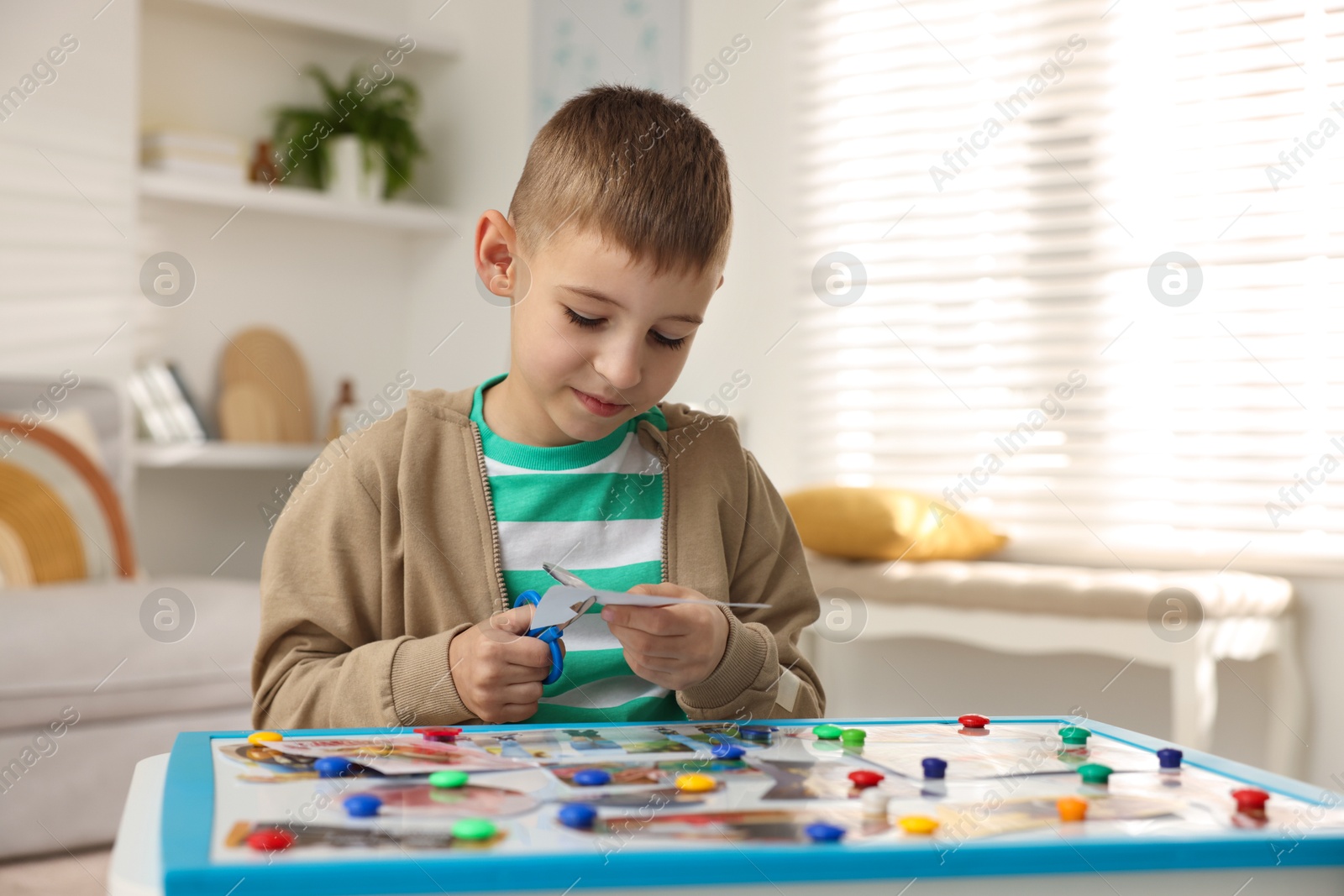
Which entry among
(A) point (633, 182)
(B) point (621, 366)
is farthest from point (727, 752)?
(A) point (633, 182)

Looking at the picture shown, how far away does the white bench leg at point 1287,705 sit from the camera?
2100mm

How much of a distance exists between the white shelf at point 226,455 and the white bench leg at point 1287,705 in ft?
7.58

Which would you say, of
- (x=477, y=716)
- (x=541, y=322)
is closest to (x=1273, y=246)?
(x=541, y=322)

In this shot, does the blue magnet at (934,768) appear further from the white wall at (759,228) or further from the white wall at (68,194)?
the white wall at (68,194)

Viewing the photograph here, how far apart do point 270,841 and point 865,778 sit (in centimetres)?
28

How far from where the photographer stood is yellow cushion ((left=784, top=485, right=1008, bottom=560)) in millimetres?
2436

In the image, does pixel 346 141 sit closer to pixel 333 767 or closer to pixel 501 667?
pixel 501 667

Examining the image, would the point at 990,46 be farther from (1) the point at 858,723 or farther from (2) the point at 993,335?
(1) the point at 858,723

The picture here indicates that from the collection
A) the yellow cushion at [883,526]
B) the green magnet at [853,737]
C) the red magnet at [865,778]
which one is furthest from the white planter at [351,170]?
the red magnet at [865,778]

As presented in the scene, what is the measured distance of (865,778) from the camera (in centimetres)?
60

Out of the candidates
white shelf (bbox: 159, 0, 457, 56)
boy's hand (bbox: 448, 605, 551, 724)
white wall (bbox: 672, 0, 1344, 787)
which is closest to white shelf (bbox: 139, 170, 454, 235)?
white shelf (bbox: 159, 0, 457, 56)

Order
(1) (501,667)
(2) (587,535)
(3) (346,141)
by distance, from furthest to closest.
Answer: (3) (346,141)
(2) (587,535)
(1) (501,667)

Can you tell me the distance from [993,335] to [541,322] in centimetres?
187

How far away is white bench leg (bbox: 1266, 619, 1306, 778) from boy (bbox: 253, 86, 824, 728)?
1.43 m
